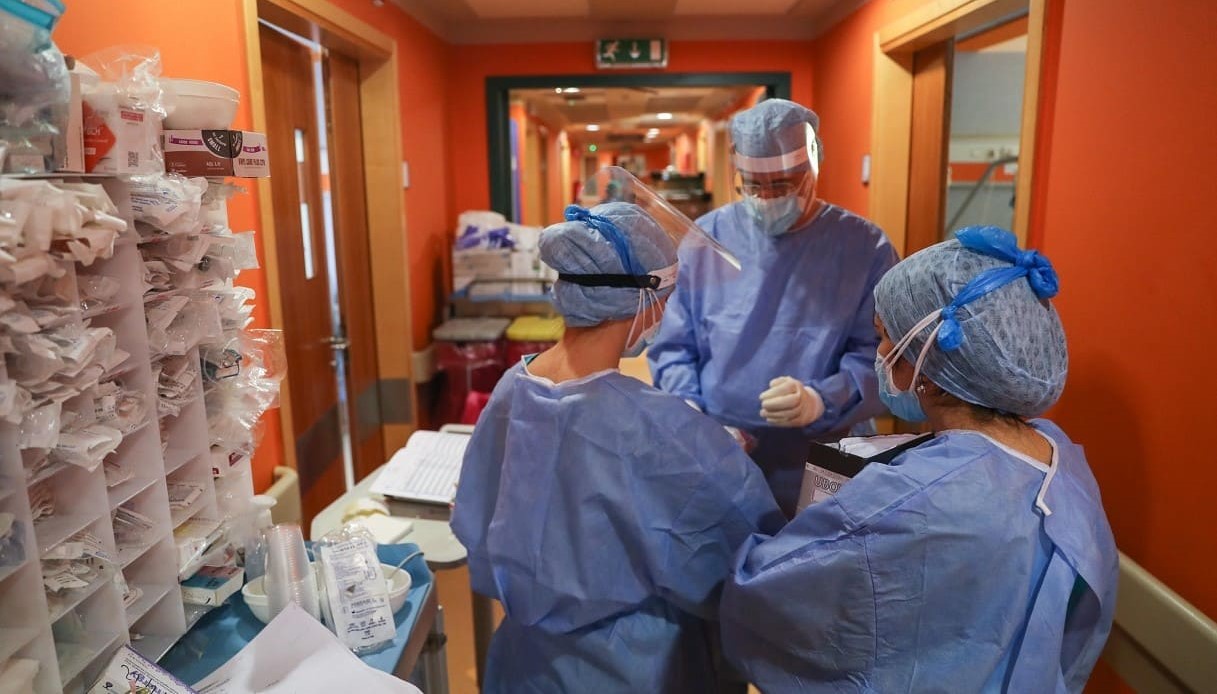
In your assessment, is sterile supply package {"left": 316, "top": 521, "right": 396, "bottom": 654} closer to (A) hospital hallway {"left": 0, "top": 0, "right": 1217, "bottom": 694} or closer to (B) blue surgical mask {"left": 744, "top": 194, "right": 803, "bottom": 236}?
(A) hospital hallway {"left": 0, "top": 0, "right": 1217, "bottom": 694}

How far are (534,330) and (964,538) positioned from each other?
2852 mm

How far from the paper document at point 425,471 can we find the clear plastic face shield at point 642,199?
2.29 ft

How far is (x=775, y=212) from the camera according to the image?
1.77 metres

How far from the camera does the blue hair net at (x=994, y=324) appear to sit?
3.16 ft

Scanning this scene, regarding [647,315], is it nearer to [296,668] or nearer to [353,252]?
[296,668]

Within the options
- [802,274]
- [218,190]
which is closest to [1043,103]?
[802,274]

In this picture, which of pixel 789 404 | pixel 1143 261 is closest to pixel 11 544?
pixel 789 404

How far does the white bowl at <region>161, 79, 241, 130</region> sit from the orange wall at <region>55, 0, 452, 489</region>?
0.35 meters

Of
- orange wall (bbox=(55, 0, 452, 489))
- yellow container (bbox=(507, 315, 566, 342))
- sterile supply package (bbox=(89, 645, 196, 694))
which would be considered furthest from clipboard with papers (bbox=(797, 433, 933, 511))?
yellow container (bbox=(507, 315, 566, 342))

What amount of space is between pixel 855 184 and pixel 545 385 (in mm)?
2625

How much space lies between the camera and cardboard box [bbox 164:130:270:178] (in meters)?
1.10

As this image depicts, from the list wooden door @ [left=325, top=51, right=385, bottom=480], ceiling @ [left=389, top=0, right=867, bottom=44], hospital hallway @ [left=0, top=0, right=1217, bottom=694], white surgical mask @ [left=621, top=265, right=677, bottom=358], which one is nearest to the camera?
hospital hallway @ [left=0, top=0, right=1217, bottom=694]

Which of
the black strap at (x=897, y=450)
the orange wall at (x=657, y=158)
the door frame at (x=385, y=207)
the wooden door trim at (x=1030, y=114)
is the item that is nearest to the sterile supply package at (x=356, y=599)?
the black strap at (x=897, y=450)

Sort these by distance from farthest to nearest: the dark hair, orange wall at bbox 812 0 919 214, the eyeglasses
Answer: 1. orange wall at bbox 812 0 919 214
2. the eyeglasses
3. the dark hair
